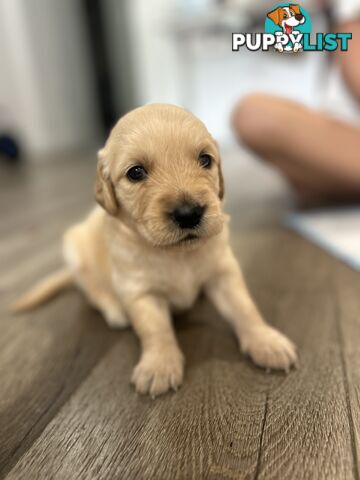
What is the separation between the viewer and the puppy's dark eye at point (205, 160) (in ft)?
3.09

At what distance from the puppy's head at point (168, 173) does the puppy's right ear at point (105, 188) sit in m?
0.05

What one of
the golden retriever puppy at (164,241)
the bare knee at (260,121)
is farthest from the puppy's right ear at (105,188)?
the bare knee at (260,121)

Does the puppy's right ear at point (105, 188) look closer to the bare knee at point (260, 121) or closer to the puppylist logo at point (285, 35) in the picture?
the puppylist logo at point (285, 35)

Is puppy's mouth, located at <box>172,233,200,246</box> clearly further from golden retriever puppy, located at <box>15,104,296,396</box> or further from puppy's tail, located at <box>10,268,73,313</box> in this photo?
puppy's tail, located at <box>10,268,73,313</box>

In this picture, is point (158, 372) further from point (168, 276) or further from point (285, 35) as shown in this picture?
point (285, 35)

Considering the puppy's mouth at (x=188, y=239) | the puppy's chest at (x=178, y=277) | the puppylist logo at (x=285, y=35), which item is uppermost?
the puppylist logo at (x=285, y=35)

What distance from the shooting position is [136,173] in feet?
3.08

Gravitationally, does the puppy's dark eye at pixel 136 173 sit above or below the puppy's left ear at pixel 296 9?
below

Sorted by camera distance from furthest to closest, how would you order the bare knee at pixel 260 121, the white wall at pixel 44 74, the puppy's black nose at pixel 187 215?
the white wall at pixel 44 74 < the bare knee at pixel 260 121 < the puppy's black nose at pixel 187 215

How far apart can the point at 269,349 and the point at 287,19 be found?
70 centimetres

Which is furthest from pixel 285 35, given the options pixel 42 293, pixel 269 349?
pixel 42 293

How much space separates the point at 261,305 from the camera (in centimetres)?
133

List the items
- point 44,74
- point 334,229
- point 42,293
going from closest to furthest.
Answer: point 42,293 → point 334,229 → point 44,74

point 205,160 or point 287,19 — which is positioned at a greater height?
point 287,19
